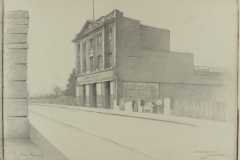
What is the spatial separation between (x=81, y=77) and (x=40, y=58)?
1.02 ft

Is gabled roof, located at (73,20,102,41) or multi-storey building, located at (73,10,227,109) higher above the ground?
gabled roof, located at (73,20,102,41)

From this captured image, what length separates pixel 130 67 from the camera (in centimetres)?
226

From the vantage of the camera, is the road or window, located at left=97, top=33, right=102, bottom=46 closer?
the road

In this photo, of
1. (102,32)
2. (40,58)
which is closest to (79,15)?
(102,32)

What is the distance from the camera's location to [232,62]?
2.35m

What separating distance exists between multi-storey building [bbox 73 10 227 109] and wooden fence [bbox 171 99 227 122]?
1.8 inches

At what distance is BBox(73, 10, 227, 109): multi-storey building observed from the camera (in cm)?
225

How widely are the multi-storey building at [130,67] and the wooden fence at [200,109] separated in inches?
1.8

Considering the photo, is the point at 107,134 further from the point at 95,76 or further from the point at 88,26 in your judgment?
the point at 88,26

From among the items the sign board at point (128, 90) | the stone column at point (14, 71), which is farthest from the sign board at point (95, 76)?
the stone column at point (14, 71)

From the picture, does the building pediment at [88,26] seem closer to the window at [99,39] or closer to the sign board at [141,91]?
the window at [99,39]

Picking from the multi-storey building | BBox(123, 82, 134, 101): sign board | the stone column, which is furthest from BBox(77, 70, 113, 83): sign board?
the stone column

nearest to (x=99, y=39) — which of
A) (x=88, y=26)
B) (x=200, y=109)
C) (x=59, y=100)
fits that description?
(x=88, y=26)

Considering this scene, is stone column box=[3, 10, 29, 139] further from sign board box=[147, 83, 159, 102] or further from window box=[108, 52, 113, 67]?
sign board box=[147, 83, 159, 102]
